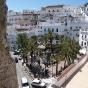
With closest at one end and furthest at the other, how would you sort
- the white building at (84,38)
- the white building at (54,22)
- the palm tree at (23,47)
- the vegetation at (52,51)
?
the vegetation at (52,51) → the palm tree at (23,47) → the white building at (84,38) → the white building at (54,22)

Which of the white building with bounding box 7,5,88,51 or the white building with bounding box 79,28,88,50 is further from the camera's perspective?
the white building with bounding box 7,5,88,51

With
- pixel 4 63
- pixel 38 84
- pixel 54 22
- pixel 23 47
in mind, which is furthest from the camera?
pixel 54 22

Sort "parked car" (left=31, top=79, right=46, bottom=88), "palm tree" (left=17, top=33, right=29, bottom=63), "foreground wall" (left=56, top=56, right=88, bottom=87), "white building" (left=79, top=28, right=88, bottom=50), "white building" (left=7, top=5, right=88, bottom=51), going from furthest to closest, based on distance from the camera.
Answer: "white building" (left=7, top=5, right=88, bottom=51), "white building" (left=79, top=28, right=88, bottom=50), "palm tree" (left=17, top=33, right=29, bottom=63), "parked car" (left=31, top=79, right=46, bottom=88), "foreground wall" (left=56, top=56, right=88, bottom=87)

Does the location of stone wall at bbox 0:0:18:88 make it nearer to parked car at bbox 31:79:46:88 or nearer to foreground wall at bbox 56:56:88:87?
foreground wall at bbox 56:56:88:87

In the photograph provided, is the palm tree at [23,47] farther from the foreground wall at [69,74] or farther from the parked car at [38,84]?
the parked car at [38,84]

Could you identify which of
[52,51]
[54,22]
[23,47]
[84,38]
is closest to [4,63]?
[23,47]

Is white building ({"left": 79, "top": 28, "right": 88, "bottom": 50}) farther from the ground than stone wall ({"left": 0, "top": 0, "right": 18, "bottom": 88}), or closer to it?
closer to it

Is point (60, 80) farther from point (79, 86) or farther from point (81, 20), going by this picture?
point (81, 20)

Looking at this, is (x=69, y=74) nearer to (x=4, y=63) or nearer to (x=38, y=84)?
(x=38, y=84)

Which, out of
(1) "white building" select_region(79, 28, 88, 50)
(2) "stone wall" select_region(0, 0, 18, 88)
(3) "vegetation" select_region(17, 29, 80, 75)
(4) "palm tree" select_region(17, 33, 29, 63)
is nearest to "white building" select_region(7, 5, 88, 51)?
(1) "white building" select_region(79, 28, 88, 50)

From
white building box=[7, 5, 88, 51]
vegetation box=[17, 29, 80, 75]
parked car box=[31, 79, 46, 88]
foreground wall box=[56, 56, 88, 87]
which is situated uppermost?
white building box=[7, 5, 88, 51]

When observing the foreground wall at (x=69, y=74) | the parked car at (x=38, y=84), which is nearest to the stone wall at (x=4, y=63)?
the foreground wall at (x=69, y=74)

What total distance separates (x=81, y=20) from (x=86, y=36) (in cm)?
1074

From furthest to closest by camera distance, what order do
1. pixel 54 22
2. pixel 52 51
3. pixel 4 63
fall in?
pixel 54 22, pixel 52 51, pixel 4 63
